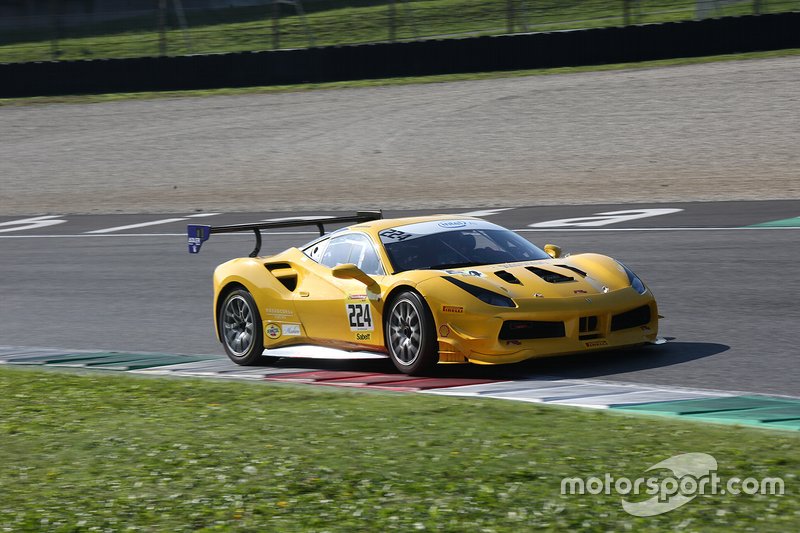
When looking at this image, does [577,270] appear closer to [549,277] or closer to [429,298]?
[549,277]

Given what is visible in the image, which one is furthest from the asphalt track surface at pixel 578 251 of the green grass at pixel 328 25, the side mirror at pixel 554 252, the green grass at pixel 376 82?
the green grass at pixel 328 25

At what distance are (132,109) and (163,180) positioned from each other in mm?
7122

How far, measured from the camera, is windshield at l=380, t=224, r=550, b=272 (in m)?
9.22

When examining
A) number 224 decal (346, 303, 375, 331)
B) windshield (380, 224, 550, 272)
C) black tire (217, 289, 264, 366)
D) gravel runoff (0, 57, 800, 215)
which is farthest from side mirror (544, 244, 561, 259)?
gravel runoff (0, 57, 800, 215)

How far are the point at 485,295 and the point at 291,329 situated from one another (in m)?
2.04

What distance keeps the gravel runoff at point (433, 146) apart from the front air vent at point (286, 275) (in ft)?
30.3

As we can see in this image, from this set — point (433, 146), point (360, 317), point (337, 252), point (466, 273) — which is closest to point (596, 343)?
point (466, 273)

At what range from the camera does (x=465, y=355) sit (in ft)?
27.7

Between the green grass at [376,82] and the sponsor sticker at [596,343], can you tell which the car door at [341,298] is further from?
the green grass at [376,82]

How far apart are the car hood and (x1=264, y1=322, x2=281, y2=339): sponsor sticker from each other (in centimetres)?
179

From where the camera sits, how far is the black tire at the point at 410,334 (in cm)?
850

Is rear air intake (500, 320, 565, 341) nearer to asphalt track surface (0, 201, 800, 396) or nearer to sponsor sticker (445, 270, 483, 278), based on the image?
asphalt track surface (0, 201, 800, 396)

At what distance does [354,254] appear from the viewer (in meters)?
9.64

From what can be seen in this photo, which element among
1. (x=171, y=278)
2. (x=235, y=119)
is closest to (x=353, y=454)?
(x=171, y=278)
